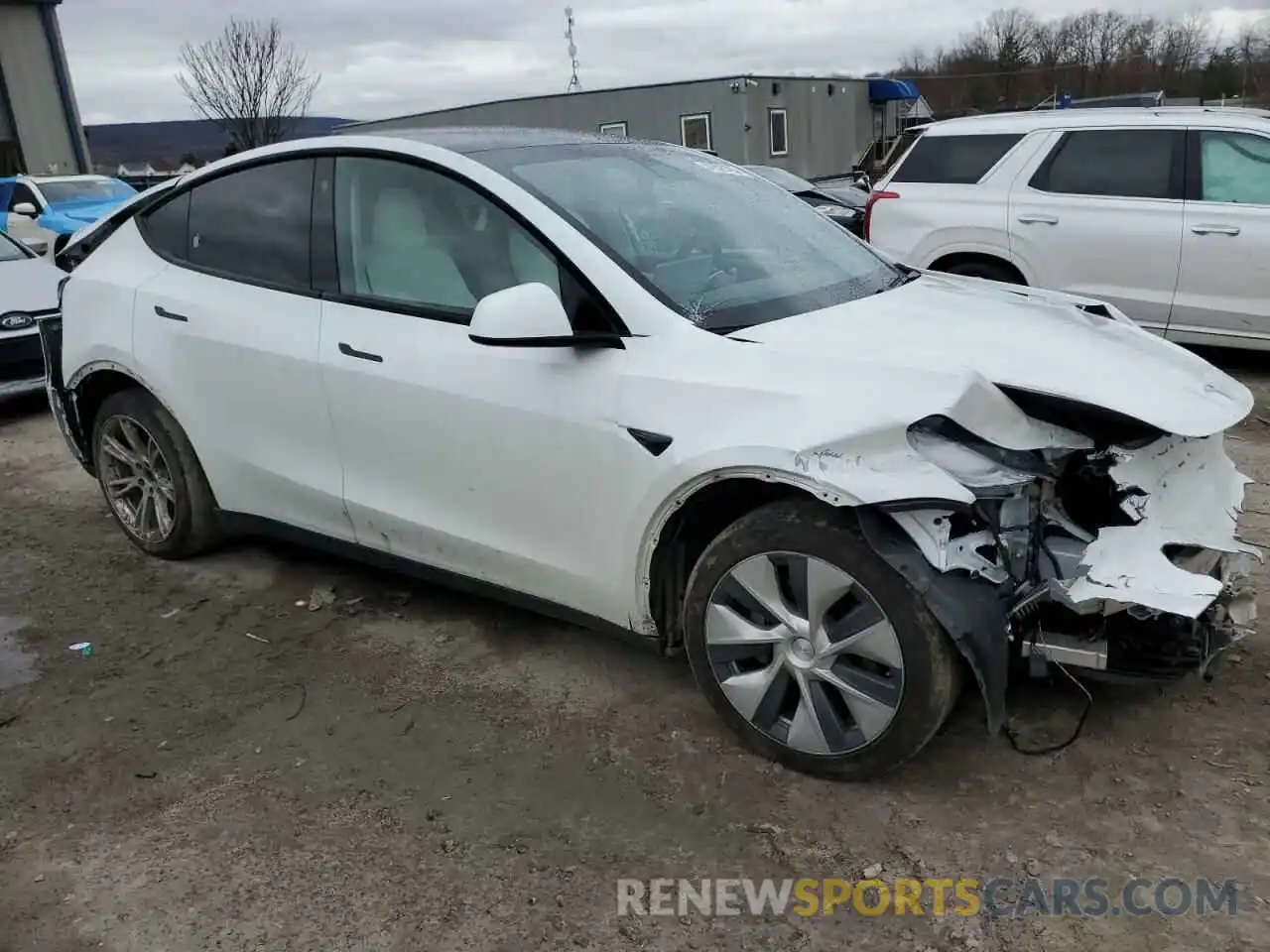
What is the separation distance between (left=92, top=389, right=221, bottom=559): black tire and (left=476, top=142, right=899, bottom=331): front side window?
1.83 m

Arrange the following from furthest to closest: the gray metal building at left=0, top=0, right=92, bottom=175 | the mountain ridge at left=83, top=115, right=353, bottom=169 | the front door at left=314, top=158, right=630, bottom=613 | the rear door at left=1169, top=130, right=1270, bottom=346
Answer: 1. the mountain ridge at left=83, top=115, right=353, bottom=169
2. the gray metal building at left=0, top=0, right=92, bottom=175
3. the rear door at left=1169, top=130, right=1270, bottom=346
4. the front door at left=314, top=158, right=630, bottom=613

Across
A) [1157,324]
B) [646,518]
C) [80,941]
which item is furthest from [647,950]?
[1157,324]

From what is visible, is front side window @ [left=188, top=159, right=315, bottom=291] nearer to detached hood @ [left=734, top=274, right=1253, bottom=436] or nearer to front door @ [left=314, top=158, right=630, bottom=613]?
front door @ [left=314, top=158, right=630, bottom=613]

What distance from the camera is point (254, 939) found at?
8.05 feet

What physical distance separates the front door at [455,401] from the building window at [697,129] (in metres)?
22.1

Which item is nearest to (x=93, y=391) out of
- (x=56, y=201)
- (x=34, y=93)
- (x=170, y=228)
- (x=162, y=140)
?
(x=170, y=228)

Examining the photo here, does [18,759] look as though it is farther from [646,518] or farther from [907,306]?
[907,306]

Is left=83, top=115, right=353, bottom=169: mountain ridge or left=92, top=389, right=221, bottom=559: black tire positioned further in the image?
left=83, top=115, right=353, bottom=169: mountain ridge

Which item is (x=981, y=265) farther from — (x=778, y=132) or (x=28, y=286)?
(x=778, y=132)

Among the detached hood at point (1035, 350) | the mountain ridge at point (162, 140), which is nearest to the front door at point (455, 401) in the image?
the detached hood at point (1035, 350)

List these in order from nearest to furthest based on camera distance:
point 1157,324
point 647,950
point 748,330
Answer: point 647,950 → point 748,330 → point 1157,324

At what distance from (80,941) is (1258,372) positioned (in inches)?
290

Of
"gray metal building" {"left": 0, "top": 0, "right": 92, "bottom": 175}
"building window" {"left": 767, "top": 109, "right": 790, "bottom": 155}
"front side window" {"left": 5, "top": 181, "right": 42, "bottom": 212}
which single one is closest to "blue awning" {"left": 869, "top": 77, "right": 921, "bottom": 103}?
"building window" {"left": 767, "top": 109, "right": 790, "bottom": 155}

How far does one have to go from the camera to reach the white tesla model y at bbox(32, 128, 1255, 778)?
2.61m
